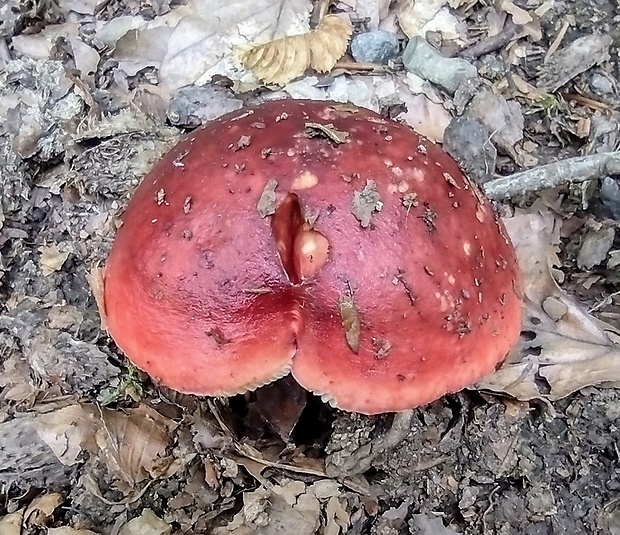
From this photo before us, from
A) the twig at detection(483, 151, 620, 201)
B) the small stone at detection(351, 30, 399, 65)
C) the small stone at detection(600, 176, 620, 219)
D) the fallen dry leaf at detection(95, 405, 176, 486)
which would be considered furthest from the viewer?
the small stone at detection(351, 30, 399, 65)

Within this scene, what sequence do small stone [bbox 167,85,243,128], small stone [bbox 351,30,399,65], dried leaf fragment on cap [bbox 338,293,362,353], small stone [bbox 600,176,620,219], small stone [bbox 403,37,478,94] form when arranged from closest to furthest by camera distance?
dried leaf fragment on cap [bbox 338,293,362,353] → small stone [bbox 600,176,620,219] → small stone [bbox 167,85,243,128] → small stone [bbox 403,37,478,94] → small stone [bbox 351,30,399,65]

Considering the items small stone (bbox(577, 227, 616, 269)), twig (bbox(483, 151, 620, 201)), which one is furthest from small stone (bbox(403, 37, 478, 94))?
small stone (bbox(577, 227, 616, 269))

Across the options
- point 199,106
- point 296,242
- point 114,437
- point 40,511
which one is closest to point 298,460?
point 114,437

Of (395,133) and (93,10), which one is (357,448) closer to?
(395,133)

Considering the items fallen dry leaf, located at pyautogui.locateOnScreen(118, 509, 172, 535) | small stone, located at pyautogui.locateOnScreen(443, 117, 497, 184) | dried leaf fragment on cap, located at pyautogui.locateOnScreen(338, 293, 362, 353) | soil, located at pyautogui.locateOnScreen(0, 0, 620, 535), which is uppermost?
dried leaf fragment on cap, located at pyautogui.locateOnScreen(338, 293, 362, 353)

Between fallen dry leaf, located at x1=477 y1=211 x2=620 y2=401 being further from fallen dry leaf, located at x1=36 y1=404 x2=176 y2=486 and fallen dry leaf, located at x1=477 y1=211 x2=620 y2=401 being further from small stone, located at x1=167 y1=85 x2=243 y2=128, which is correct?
small stone, located at x1=167 y1=85 x2=243 y2=128

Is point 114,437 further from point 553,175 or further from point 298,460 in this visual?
point 553,175

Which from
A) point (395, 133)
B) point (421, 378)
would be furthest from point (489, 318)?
point (395, 133)
